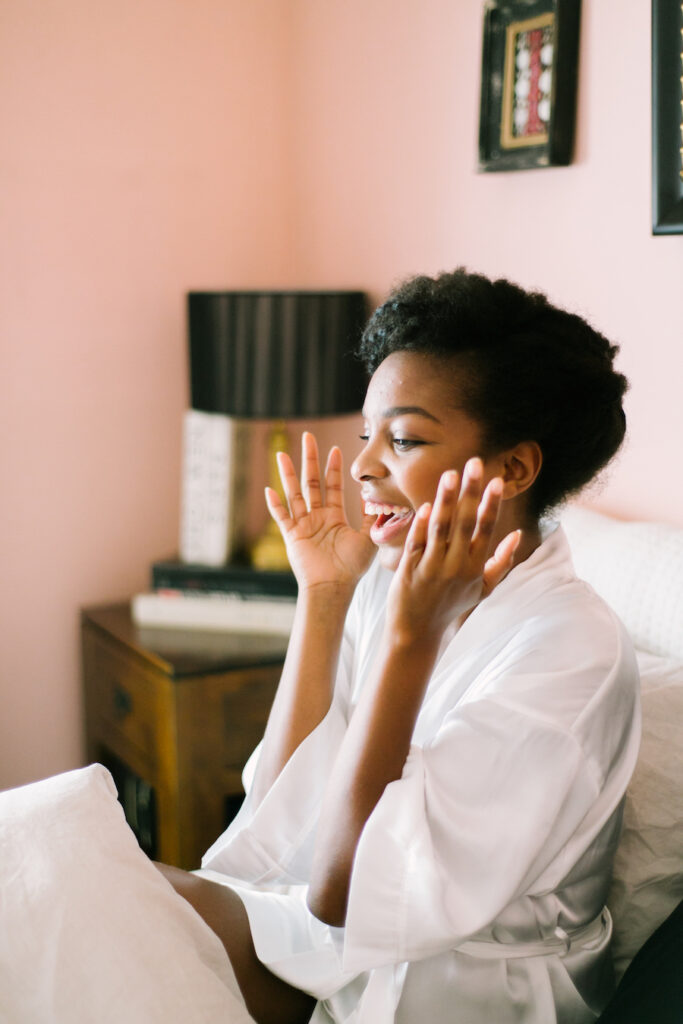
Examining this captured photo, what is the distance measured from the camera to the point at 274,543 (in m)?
2.15

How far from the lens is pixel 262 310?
199 centimetres

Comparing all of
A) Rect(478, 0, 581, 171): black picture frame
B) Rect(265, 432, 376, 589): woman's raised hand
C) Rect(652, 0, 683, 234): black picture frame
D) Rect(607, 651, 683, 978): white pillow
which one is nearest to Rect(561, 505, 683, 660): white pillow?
Rect(607, 651, 683, 978): white pillow

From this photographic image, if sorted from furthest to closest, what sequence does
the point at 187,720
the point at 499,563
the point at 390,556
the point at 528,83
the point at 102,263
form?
the point at 102,263
the point at 187,720
the point at 528,83
the point at 390,556
the point at 499,563

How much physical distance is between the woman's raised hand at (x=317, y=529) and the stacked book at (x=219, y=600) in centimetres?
67

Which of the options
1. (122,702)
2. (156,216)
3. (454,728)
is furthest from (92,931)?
(156,216)

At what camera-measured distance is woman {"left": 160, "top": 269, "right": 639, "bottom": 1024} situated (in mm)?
925

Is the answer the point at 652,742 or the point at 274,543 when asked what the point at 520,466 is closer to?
the point at 652,742

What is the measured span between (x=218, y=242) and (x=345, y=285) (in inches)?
12.1

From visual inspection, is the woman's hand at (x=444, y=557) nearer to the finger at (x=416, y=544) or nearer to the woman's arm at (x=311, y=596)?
the finger at (x=416, y=544)

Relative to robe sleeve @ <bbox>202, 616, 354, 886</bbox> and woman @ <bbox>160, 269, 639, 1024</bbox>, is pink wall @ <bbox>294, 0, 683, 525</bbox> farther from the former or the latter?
robe sleeve @ <bbox>202, 616, 354, 886</bbox>

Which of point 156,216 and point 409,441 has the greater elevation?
point 156,216

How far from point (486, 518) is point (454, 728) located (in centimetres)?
20

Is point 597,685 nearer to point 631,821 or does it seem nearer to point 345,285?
point 631,821

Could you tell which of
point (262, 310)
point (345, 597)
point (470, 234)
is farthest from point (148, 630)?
point (470, 234)
